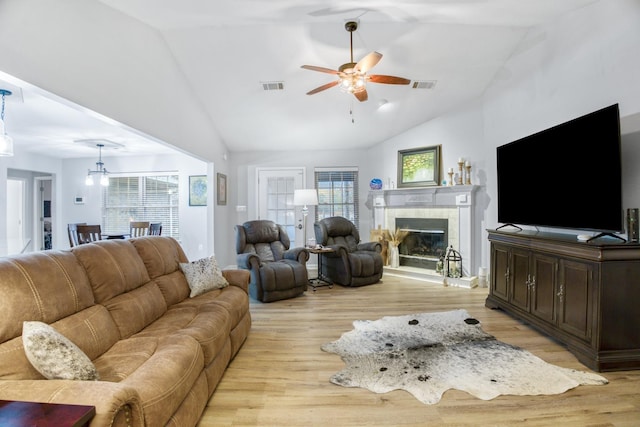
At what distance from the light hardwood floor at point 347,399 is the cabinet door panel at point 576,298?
254 millimetres

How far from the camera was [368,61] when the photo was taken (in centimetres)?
284

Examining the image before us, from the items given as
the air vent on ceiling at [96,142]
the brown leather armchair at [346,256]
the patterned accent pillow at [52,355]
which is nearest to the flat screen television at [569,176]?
the brown leather armchair at [346,256]

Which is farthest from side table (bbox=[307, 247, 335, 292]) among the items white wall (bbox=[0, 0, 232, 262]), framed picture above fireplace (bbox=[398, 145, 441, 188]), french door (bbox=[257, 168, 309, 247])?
white wall (bbox=[0, 0, 232, 262])

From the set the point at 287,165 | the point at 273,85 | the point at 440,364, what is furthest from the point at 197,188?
the point at 440,364

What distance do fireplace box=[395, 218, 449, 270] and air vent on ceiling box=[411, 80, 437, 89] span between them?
7.22 feet

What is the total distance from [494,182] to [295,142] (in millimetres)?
3561

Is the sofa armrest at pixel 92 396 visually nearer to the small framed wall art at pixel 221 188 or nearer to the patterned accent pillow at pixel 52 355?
the patterned accent pillow at pixel 52 355

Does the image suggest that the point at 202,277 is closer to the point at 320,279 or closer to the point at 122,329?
the point at 122,329

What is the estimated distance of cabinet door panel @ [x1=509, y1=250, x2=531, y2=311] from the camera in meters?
3.25

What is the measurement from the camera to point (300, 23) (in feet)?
11.2

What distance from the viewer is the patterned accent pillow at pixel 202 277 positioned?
2.93 metres

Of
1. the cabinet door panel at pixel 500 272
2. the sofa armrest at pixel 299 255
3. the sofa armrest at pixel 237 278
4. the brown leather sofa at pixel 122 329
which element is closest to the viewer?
the brown leather sofa at pixel 122 329

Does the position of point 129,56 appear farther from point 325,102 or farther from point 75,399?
point 75,399

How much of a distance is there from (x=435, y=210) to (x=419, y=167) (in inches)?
32.5
